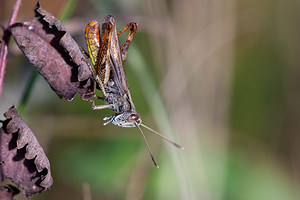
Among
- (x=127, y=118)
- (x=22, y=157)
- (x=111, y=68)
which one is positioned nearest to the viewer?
(x=22, y=157)

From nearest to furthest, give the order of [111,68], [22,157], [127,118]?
1. [22,157]
2. [127,118]
3. [111,68]

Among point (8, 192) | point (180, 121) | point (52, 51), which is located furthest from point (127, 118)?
point (180, 121)

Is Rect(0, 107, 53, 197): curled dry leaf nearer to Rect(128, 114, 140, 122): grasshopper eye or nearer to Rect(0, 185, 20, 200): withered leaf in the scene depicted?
Rect(0, 185, 20, 200): withered leaf

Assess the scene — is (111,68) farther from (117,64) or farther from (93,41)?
(93,41)

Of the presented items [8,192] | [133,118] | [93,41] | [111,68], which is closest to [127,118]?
[133,118]

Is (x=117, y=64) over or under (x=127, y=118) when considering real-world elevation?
over

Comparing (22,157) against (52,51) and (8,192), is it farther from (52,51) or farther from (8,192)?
(52,51)

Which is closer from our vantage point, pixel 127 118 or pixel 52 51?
pixel 52 51

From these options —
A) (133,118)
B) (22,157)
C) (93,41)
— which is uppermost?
(93,41)
